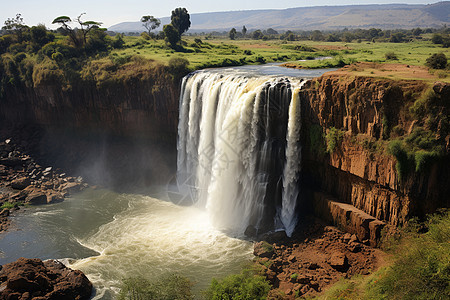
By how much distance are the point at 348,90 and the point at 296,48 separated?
123 ft

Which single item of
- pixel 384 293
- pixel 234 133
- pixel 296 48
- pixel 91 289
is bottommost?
pixel 91 289

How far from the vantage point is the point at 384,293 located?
16.6 meters

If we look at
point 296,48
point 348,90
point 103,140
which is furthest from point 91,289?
point 296,48

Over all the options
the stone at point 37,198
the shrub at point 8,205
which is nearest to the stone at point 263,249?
the stone at point 37,198

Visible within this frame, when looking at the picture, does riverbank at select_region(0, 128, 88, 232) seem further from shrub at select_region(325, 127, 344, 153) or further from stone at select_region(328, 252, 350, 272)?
stone at select_region(328, 252, 350, 272)

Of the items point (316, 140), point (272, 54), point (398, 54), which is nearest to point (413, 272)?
point (316, 140)

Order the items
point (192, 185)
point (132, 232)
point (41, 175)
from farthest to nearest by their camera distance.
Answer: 1. point (41, 175)
2. point (192, 185)
3. point (132, 232)

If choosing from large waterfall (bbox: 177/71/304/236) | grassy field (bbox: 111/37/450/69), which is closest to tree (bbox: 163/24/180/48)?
grassy field (bbox: 111/37/450/69)

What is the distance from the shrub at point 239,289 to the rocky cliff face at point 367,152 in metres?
8.64

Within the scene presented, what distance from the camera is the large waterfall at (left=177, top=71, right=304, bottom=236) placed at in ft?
88.2

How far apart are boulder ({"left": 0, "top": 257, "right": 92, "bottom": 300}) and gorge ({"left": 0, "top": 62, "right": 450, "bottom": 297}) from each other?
62.3 inches

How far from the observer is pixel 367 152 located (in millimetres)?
22719

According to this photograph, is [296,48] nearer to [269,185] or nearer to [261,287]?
[269,185]

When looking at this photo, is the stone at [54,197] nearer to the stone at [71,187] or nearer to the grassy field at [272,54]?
the stone at [71,187]
